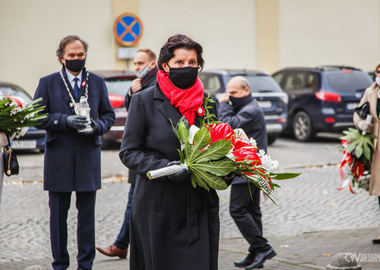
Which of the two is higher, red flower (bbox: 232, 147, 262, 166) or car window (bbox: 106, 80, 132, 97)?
red flower (bbox: 232, 147, 262, 166)

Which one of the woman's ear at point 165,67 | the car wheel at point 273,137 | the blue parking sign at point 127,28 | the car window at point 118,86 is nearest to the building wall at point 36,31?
the blue parking sign at point 127,28

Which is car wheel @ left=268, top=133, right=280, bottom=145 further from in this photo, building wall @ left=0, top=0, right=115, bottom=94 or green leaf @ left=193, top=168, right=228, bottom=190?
green leaf @ left=193, top=168, right=228, bottom=190

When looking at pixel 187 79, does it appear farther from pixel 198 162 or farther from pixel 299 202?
pixel 299 202

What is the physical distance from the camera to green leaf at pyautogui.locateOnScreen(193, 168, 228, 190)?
171 inches

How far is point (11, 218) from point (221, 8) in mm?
15951

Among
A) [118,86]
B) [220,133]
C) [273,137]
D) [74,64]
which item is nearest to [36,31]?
[118,86]

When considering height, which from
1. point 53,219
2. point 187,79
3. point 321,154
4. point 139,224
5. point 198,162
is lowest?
point 321,154

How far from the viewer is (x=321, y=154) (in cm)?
1642

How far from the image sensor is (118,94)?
622 inches

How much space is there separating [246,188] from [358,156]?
158 cm

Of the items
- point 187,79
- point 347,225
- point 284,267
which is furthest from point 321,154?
point 187,79

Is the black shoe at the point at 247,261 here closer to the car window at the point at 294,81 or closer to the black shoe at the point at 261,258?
the black shoe at the point at 261,258

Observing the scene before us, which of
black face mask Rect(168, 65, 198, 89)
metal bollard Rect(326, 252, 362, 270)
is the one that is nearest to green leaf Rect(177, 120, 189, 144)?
black face mask Rect(168, 65, 198, 89)

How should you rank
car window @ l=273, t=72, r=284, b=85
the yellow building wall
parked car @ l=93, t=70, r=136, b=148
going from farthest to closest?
the yellow building wall < car window @ l=273, t=72, r=284, b=85 < parked car @ l=93, t=70, r=136, b=148
